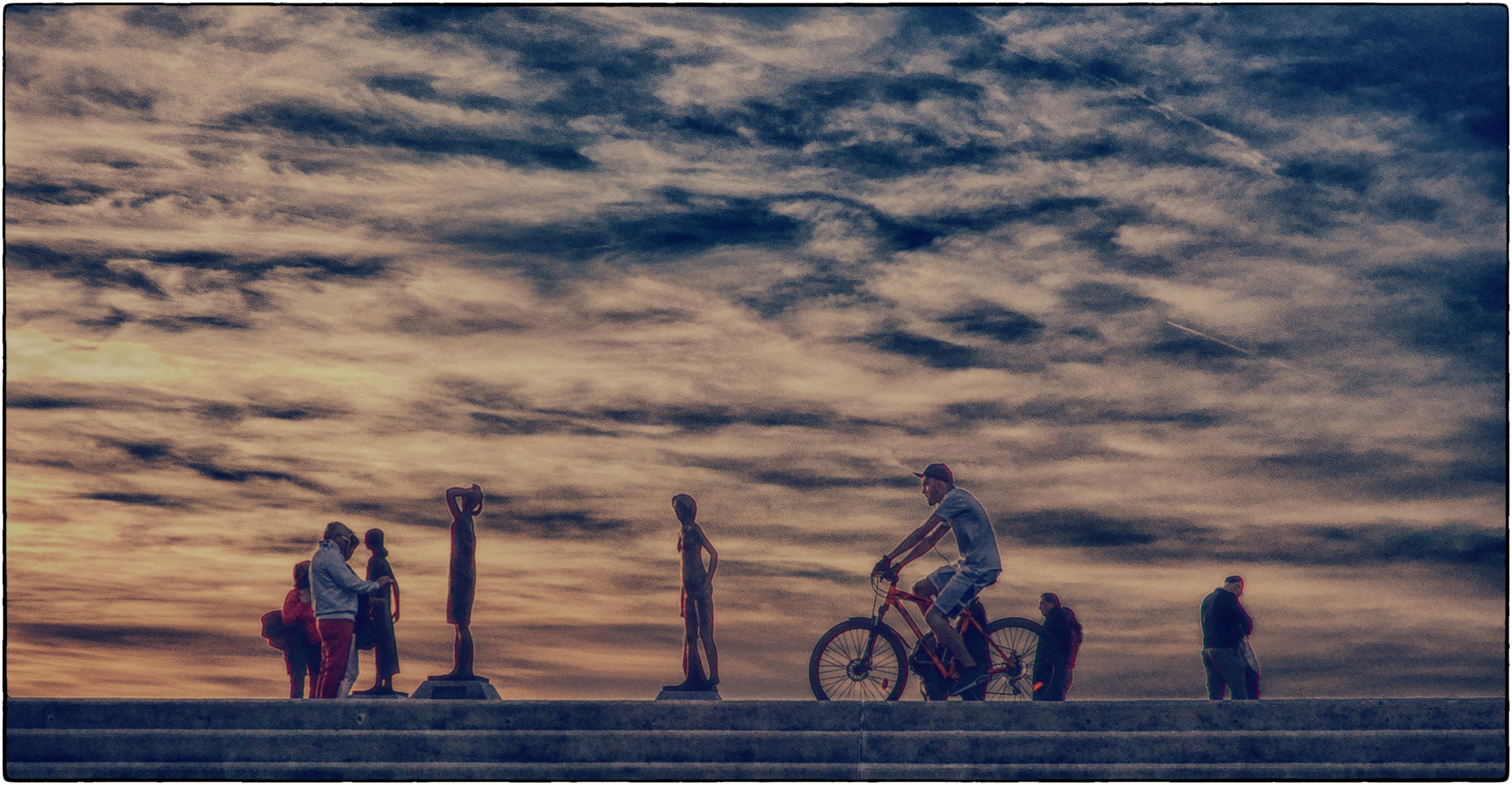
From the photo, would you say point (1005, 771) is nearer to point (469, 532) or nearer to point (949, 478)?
point (949, 478)

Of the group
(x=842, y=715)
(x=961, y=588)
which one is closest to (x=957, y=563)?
(x=961, y=588)

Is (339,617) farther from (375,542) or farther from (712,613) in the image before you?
(712,613)

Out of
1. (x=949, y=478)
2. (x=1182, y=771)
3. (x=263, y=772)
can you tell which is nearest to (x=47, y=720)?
(x=263, y=772)

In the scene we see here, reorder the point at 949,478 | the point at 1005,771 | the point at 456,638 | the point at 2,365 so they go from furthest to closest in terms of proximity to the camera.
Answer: the point at 2,365
the point at 456,638
the point at 949,478
the point at 1005,771

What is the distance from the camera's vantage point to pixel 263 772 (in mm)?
12586

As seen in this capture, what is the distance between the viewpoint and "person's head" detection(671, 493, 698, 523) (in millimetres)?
14859

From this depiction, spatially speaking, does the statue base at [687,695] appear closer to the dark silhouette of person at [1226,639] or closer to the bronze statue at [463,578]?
the bronze statue at [463,578]

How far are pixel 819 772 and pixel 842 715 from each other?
50 centimetres

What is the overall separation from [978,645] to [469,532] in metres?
5.14

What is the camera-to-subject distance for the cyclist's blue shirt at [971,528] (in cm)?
1313

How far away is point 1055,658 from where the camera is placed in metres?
14.2

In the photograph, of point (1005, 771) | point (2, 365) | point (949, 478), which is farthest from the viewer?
point (2, 365)

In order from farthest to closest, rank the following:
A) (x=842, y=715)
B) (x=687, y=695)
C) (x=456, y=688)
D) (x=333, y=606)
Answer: (x=456, y=688), (x=687, y=695), (x=333, y=606), (x=842, y=715)

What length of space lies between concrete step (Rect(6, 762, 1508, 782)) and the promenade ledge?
0.04 ft
